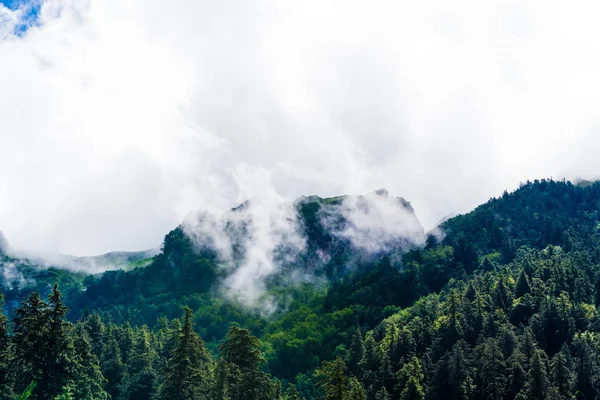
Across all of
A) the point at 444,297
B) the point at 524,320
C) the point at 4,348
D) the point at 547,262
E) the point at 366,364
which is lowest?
the point at 4,348

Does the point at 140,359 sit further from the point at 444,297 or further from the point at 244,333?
the point at 444,297

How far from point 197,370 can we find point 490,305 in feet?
292

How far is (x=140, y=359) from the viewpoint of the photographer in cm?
11412

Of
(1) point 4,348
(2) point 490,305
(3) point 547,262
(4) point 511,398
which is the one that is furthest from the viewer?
(3) point 547,262

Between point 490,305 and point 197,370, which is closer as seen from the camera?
point 197,370

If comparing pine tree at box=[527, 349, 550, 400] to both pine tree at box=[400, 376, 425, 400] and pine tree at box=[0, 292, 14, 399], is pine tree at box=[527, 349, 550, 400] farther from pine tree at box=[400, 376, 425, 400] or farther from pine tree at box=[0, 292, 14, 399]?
pine tree at box=[0, 292, 14, 399]

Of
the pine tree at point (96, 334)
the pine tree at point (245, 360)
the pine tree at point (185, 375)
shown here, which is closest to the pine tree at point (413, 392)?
the pine tree at point (245, 360)

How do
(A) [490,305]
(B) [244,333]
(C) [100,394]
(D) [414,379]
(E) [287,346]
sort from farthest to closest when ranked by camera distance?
(E) [287,346], (A) [490,305], (D) [414,379], (C) [100,394], (B) [244,333]

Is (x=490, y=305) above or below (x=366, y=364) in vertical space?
above

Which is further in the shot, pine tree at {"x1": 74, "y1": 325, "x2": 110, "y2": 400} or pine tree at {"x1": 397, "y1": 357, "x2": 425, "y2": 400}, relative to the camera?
pine tree at {"x1": 397, "y1": 357, "x2": 425, "y2": 400}

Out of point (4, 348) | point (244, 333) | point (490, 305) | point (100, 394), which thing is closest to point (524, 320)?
point (490, 305)

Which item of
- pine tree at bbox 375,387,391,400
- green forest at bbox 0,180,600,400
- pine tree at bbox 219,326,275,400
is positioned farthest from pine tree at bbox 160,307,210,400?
pine tree at bbox 375,387,391,400

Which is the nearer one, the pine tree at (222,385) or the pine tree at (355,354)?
the pine tree at (222,385)

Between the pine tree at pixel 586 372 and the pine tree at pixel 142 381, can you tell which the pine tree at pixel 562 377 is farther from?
the pine tree at pixel 142 381
